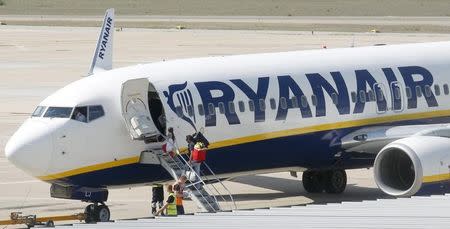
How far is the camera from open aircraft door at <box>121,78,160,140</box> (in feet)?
110

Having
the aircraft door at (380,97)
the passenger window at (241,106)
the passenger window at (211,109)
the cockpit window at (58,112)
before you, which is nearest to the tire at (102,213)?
the cockpit window at (58,112)

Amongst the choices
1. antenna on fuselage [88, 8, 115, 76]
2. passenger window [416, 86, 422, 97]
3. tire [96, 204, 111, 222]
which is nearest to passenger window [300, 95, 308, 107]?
passenger window [416, 86, 422, 97]

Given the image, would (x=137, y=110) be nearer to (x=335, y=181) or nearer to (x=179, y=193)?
(x=179, y=193)

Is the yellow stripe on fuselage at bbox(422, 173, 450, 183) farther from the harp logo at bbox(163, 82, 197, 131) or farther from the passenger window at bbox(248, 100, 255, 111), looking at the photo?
the harp logo at bbox(163, 82, 197, 131)

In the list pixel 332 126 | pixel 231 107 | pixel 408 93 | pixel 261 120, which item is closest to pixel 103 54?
pixel 408 93

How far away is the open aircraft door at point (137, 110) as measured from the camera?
110 ft

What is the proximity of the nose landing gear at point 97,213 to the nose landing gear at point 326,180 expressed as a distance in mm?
7819

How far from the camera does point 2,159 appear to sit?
4647 centimetres

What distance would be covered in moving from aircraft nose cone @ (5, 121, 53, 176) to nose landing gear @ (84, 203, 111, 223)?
1521 mm

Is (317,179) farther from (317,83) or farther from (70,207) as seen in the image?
(70,207)

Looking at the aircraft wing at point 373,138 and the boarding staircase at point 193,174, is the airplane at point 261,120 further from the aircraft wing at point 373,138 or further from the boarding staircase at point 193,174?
the boarding staircase at point 193,174

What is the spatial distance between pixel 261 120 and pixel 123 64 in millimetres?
48860

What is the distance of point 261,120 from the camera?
118 ft

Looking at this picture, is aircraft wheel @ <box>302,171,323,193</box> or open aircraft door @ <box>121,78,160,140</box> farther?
aircraft wheel @ <box>302,171,323,193</box>
